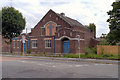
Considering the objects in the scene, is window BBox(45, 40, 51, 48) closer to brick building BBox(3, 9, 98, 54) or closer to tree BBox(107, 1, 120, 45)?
brick building BBox(3, 9, 98, 54)

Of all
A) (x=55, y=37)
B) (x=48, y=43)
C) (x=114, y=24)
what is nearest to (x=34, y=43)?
(x=48, y=43)

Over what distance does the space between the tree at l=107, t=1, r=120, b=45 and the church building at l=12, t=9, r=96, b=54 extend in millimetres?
10502

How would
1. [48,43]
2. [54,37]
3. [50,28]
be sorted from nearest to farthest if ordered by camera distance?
1. [54,37]
2. [48,43]
3. [50,28]

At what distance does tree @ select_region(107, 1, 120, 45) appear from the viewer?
17.0 meters

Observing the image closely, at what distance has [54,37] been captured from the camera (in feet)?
103

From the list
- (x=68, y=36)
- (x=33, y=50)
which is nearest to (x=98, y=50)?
(x=68, y=36)

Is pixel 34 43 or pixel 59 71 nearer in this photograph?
pixel 59 71

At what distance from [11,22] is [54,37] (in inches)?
394

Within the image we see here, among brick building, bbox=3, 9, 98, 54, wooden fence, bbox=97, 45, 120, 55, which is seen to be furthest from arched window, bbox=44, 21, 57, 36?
wooden fence, bbox=97, 45, 120, 55

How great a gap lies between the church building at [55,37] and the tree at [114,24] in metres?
10.5

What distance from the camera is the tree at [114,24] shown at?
55.7 feet

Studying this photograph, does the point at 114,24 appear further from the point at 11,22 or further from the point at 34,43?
the point at 11,22

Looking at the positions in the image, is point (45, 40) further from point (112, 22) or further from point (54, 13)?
point (112, 22)

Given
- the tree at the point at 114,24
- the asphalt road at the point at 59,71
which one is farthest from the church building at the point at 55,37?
the asphalt road at the point at 59,71
